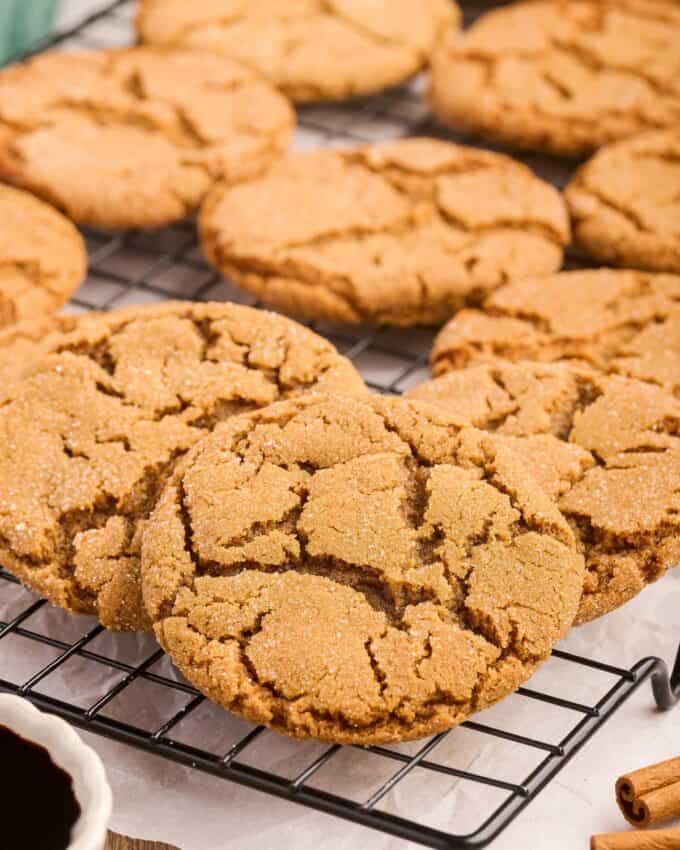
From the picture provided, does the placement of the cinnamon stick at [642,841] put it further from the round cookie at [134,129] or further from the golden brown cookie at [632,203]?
the round cookie at [134,129]

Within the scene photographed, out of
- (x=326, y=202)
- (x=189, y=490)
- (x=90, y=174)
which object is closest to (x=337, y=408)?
(x=189, y=490)

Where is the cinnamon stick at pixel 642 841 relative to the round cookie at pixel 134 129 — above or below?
below

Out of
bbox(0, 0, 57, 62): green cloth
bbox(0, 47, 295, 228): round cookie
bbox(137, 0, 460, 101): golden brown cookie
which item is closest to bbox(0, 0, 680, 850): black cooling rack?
bbox(0, 47, 295, 228): round cookie

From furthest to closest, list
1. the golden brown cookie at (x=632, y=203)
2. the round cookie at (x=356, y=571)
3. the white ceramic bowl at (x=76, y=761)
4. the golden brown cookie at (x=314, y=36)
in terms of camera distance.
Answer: the golden brown cookie at (x=314, y=36) < the golden brown cookie at (x=632, y=203) < the round cookie at (x=356, y=571) < the white ceramic bowl at (x=76, y=761)

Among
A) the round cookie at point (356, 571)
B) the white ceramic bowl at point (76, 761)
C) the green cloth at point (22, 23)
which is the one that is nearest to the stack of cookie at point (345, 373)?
the round cookie at point (356, 571)

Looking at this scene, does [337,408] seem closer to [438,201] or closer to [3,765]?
[3,765]

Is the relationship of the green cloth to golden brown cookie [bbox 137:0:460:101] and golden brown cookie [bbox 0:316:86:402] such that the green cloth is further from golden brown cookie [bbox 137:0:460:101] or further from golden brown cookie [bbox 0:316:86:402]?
golden brown cookie [bbox 0:316:86:402]

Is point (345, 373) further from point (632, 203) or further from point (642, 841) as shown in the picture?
point (632, 203)

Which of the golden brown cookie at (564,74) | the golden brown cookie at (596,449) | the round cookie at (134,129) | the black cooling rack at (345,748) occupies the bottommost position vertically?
the black cooling rack at (345,748)
